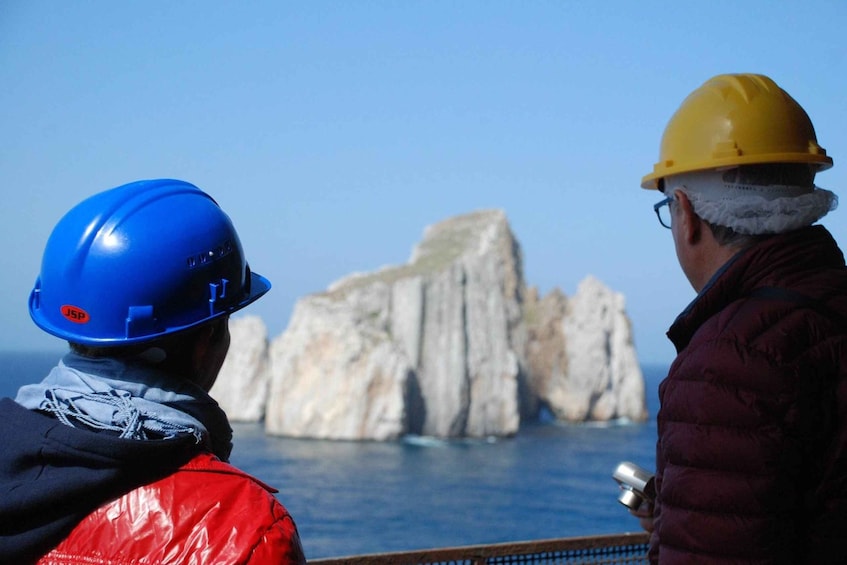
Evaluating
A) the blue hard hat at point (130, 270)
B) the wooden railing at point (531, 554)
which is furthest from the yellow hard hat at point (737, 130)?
Answer: the wooden railing at point (531, 554)

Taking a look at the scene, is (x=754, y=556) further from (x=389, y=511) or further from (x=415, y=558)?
(x=389, y=511)

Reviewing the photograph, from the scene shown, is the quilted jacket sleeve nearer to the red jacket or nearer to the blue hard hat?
the red jacket

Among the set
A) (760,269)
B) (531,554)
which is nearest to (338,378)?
(531,554)

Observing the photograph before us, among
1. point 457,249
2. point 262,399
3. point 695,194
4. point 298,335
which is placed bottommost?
point 262,399

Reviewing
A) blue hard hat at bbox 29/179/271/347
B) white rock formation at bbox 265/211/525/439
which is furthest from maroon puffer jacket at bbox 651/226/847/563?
white rock formation at bbox 265/211/525/439

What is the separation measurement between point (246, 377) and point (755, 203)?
9586cm

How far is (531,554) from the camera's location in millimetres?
3957

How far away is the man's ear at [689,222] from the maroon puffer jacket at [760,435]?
9.1 inches

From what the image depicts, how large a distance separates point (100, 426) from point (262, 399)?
3785 inches

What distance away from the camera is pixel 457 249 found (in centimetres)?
10044

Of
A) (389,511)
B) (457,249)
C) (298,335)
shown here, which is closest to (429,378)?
(298,335)

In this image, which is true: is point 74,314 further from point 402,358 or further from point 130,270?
point 402,358

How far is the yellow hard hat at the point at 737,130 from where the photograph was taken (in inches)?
84.4

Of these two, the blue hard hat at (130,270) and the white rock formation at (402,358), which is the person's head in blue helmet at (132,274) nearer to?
the blue hard hat at (130,270)
